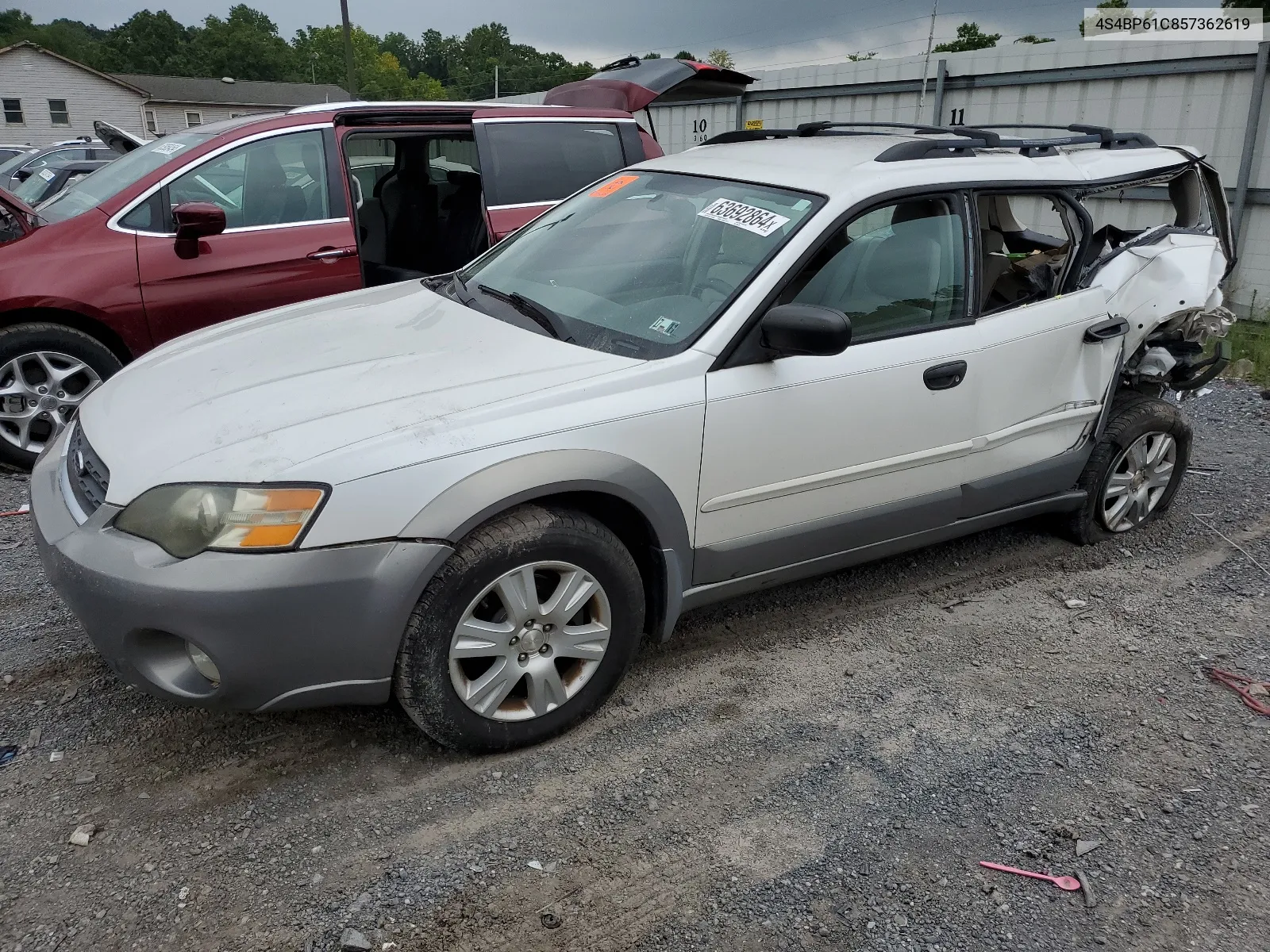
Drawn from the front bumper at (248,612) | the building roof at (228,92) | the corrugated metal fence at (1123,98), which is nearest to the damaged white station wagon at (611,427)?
the front bumper at (248,612)

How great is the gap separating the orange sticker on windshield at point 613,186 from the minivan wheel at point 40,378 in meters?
2.71

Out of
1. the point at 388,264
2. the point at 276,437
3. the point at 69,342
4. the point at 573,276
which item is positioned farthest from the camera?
the point at 388,264

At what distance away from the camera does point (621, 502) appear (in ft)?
9.65

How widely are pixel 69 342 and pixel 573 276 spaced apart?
2887 mm

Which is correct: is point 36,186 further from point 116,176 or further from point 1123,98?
point 1123,98

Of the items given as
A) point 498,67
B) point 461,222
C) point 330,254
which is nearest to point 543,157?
point 461,222

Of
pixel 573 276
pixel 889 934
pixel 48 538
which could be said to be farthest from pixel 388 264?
pixel 889 934

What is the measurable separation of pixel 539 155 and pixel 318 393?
370 cm

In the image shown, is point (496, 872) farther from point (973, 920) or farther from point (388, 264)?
point (388, 264)

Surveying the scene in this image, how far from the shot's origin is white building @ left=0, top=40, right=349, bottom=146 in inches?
1836

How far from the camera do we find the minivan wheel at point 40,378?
4.77m

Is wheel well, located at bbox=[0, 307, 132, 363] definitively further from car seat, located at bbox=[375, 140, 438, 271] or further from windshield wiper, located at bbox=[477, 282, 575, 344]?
windshield wiper, located at bbox=[477, 282, 575, 344]

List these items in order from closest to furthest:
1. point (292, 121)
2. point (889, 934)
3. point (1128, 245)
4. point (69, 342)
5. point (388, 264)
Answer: point (889, 934)
point (1128, 245)
point (69, 342)
point (292, 121)
point (388, 264)

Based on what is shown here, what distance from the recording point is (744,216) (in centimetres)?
341
